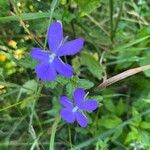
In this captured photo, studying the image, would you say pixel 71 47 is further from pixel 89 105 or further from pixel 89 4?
pixel 89 4

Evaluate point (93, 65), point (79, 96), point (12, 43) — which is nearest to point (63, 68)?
point (79, 96)

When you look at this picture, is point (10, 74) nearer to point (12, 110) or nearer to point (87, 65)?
point (12, 110)

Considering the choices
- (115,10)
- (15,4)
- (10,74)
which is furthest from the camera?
(115,10)

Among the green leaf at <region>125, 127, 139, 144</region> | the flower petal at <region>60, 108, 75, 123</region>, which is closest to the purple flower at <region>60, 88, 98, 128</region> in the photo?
the flower petal at <region>60, 108, 75, 123</region>

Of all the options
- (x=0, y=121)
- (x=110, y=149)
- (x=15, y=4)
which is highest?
(x=15, y=4)

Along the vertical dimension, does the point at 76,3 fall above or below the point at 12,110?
above

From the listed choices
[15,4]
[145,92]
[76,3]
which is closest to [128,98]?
[145,92]
